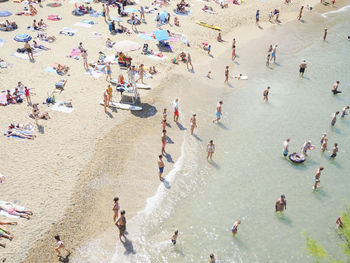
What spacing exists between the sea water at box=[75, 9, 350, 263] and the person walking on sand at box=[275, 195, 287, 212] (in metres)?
0.31

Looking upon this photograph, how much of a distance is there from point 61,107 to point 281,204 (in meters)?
13.1

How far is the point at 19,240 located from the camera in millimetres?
12461

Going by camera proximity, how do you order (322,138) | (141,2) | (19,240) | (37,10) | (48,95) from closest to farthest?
(19,240), (322,138), (48,95), (37,10), (141,2)

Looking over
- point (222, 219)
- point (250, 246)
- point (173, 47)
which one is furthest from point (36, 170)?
point (173, 47)

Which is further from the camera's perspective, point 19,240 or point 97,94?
point 97,94

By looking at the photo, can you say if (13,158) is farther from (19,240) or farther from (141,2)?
(141,2)

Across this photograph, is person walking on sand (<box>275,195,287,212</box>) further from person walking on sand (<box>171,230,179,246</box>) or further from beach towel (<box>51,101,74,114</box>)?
beach towel (<box>51,101,74,114</box>)

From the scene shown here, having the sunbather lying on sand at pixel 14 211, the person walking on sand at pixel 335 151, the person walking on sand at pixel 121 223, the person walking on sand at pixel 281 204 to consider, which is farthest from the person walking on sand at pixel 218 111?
the sunbather lying on sand at pixel 14 211

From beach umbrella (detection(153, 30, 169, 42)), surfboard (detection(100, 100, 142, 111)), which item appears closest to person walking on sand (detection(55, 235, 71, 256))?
surfboard (detection(100, 100, 142, 111))

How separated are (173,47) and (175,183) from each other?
48.8 feet

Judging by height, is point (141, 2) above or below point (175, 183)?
above

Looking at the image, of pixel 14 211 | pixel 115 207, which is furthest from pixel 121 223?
pixel 14 211

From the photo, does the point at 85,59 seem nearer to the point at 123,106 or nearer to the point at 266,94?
the point at 123,106

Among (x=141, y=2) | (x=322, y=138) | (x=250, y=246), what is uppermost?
(x=141, y=2)
